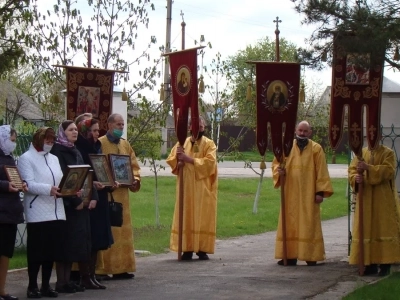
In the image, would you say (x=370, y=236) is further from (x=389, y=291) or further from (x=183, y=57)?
(x=183, y=57)

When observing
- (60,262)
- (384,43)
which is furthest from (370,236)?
(60,262)

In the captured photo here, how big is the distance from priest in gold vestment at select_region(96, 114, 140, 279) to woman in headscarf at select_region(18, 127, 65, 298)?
155cm

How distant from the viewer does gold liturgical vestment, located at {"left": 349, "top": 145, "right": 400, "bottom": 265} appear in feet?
40.1

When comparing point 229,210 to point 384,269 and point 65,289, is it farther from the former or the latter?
point 65,289

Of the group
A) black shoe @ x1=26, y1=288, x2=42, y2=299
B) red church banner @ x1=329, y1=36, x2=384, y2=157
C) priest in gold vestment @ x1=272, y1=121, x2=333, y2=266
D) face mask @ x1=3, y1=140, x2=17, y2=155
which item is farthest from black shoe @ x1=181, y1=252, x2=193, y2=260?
face mask @ x1=3, y1=140, x2=17, y2=155

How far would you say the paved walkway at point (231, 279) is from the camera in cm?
1061

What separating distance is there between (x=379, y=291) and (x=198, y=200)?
4.51 meters

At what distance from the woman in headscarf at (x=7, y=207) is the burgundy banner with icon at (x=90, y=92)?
10.6 ft

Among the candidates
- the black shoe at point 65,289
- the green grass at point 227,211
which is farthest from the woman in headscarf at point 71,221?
the green grass at point 227,211

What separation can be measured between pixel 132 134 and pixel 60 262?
7.11m

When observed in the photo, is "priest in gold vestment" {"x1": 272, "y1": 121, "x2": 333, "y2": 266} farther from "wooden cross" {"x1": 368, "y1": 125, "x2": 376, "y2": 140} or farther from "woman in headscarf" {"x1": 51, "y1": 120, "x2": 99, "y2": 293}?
"woman in headscarf" {"x1": 51, "y1": 120, "x2": 99, "y2": 293}

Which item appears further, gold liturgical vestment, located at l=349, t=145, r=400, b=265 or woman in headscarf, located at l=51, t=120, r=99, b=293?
gold liturgical vestment, located at l=349, t=145, r=400, b=265

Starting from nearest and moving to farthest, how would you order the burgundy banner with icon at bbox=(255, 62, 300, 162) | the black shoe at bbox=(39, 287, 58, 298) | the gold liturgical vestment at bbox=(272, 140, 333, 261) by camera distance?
the black shoe at bbox=(39, 287, 58, 298)
the burgundy banner with icon at bbox=(255, 62, 300, 162)
the gold liturgical vestment at bbox=(272, 140, 333, 261)

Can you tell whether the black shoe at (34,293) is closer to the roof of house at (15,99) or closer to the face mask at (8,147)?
the face mask at (8,147)
